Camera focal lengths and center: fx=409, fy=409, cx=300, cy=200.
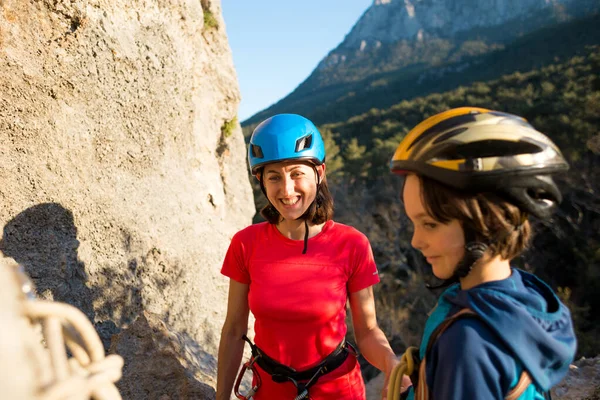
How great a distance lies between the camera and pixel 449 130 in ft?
4.76

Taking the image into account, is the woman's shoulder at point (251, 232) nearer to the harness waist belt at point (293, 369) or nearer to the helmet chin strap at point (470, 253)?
the harness waist belt at point (293, 369)

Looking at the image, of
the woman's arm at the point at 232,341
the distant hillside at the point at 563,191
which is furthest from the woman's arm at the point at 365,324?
the distant hillside at the point at 563,191

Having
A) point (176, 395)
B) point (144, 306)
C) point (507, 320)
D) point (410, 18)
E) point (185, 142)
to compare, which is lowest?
point (176, 395)

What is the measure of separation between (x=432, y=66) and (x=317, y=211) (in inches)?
2440

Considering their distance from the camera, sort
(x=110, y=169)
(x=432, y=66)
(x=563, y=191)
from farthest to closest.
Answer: (x=432, y=66) < (x=563, y=191) < (x=110, y=169)

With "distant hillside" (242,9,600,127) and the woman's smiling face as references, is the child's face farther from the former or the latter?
"distant hillside" (242,9,600,127)

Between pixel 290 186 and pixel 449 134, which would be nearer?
pixel 449 134

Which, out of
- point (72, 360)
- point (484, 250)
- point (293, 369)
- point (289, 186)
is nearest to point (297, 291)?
point (293, 369)

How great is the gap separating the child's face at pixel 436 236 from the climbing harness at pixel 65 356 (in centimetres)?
98

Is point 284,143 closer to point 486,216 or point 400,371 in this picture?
point 486,216

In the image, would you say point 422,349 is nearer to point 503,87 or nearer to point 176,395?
point 176,395

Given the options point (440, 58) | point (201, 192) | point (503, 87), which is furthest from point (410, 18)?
point (201, 192)

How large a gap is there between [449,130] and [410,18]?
120454 mm

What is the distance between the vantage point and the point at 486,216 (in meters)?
1.35
